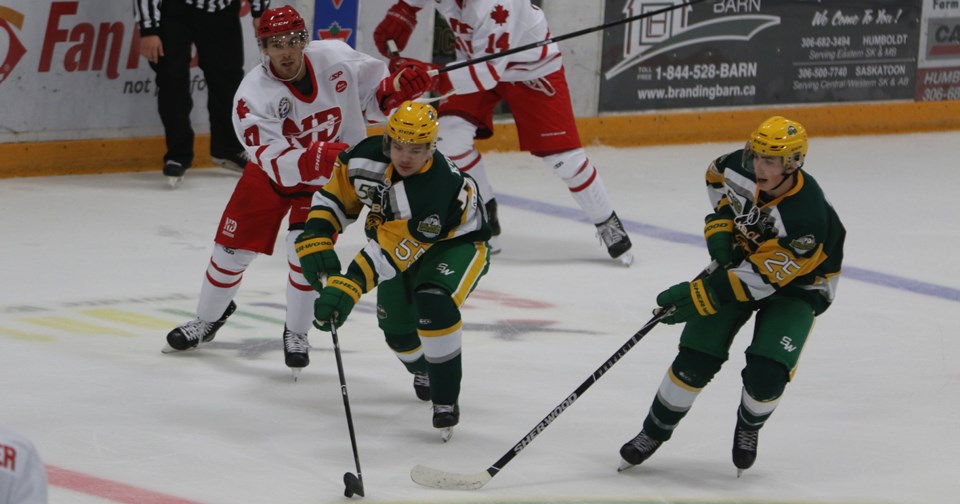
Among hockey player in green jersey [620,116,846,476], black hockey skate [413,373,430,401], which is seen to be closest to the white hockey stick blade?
hockey player in green jersey [620,116,846,476]

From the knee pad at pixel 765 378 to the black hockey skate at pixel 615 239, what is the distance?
258 centimetres

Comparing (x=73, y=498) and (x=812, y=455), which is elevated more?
(x=73, y=498)

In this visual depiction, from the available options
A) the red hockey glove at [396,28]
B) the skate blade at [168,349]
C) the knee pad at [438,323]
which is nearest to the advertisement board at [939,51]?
the red hockey glove at [396,28]

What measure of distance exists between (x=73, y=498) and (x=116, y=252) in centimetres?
277

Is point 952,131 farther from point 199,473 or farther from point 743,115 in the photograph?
point 199,473

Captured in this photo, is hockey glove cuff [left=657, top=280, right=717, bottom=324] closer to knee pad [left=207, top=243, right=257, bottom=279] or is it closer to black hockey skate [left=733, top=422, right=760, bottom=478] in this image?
black hockey skate [left=733, top=422, right=760, bottom=478]

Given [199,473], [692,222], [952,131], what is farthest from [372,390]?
[952,131]

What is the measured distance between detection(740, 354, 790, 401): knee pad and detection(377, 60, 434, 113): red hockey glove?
1.46 m

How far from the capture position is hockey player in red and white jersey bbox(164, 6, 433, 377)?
14.5ft

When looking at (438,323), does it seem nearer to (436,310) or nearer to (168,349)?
(436,310)

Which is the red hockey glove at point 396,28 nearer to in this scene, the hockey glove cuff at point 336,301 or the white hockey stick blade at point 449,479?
the hockey glove cuff at point 336,301

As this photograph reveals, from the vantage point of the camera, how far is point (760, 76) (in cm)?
928

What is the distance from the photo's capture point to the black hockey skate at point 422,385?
436 centimetres

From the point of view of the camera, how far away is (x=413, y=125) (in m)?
3.82
